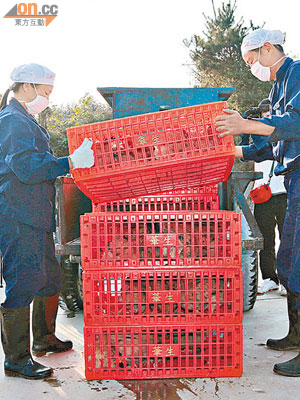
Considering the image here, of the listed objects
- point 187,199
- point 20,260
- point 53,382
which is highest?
point 187,199

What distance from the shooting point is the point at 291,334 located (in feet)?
11.1

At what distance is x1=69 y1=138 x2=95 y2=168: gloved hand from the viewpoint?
2.57 metres

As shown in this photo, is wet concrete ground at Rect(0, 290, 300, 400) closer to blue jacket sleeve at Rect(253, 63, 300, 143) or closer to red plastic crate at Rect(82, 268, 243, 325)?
red plastic crate at Rect(82, 268, 243, 325)

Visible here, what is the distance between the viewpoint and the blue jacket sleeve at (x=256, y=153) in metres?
3.34

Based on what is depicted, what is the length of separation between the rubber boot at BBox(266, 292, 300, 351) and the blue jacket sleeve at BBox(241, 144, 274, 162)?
99 cm

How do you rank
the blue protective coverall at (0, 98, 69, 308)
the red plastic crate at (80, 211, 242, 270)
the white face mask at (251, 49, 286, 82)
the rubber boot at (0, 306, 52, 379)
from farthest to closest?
the white face mask at (251, 49, 286, 82) → the rubber boot at (0, 306, 52, 379) → the blue protective coverall at (0, 98, 69, 308) → the red plastic crate at (80, 211, 242, 270)

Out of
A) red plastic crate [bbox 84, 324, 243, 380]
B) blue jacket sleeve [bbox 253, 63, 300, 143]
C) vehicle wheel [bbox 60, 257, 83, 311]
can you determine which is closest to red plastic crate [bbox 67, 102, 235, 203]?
blue jacket sleeve [bbox 253, 63, 300, 143]

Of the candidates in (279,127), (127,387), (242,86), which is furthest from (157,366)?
(242,86)

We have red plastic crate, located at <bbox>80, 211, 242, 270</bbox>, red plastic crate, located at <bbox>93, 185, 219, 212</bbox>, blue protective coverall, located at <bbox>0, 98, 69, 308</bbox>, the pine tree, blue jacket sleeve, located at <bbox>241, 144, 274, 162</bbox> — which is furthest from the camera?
the pine tree

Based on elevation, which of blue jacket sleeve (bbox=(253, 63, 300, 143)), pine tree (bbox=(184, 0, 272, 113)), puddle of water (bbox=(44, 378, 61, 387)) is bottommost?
puddle of water (bbox=(44, 378, 61, 387))

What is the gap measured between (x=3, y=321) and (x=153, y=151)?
1.46 metres

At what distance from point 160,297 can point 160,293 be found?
2 centimetres

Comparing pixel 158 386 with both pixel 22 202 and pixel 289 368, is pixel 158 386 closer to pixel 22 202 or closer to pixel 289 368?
pixel 289 368

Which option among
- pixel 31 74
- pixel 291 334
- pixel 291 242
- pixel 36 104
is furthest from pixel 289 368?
pixel 31 74
